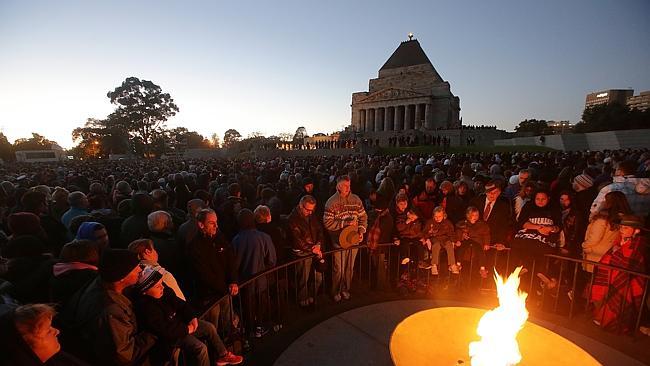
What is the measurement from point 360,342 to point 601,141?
4439 centimetres

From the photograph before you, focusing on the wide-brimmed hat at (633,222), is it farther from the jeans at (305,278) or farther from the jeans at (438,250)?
the jeans at (305,278)

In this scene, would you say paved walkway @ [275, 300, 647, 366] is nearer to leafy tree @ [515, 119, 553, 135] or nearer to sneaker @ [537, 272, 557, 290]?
sneaker @ [537, 272, 557, 290]

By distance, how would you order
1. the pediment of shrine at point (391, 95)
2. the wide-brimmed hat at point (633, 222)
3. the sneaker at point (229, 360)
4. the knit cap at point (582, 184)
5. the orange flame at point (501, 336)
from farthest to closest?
the pediment of shrine at point (391, 95) < the knit cap at point (582, 184) < the wide-brimmed hat at point (633, 222) < the sneaker at point (229, 360) < the orange flame at point (501, 336)

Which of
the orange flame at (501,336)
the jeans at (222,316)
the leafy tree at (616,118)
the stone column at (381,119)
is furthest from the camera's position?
the stone column at (381,119)

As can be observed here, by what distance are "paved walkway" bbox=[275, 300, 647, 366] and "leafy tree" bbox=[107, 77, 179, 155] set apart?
67.0 metres

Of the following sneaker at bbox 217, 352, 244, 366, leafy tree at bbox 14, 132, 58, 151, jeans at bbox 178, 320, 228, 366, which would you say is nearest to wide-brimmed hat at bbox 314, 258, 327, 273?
sneaker at bbox 217, 352, 244, 366

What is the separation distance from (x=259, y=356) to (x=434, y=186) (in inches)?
187

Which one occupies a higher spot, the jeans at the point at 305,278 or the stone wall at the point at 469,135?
the stone wall at the point at 469,135

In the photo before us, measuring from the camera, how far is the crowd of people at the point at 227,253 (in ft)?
8.11

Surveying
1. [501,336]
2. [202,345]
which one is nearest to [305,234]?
[202,345]

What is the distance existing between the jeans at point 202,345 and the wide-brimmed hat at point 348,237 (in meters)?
2.50

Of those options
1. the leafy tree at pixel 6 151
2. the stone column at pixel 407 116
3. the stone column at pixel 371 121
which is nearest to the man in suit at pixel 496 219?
the stone column at pixel 407 116

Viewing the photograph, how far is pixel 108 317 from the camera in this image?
2.37 m

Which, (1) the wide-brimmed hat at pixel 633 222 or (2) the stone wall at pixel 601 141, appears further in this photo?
(2) the stone wall at pixel 601 141
